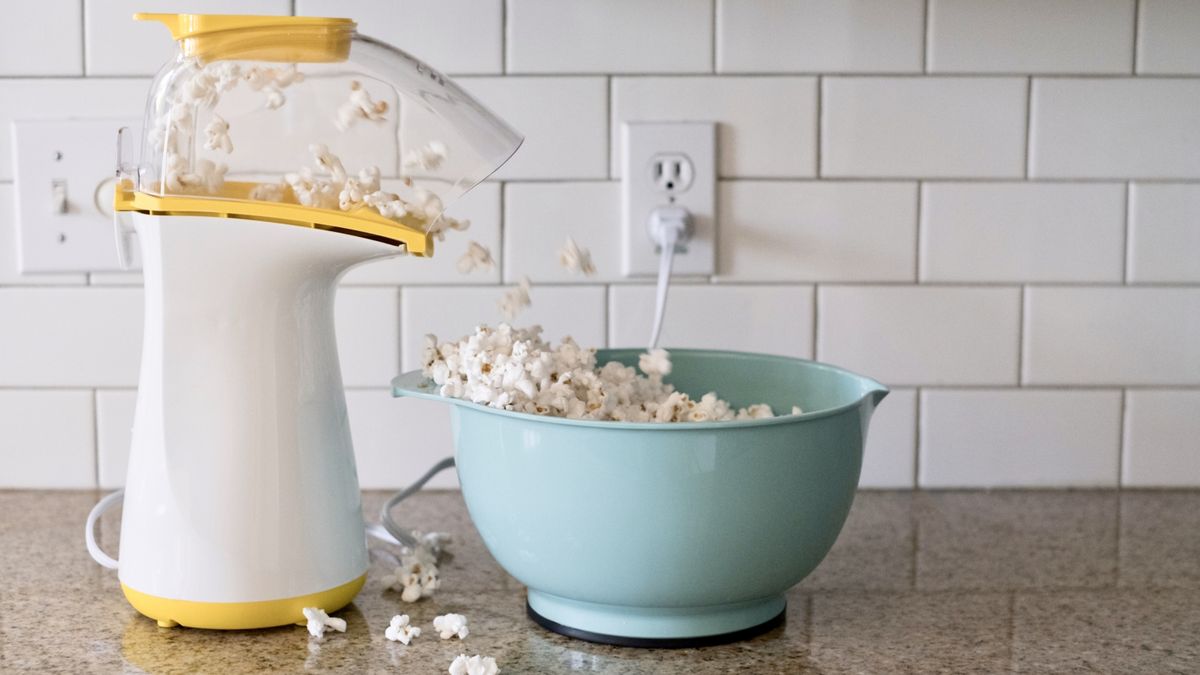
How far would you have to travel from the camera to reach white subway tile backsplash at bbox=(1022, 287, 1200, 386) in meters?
1.11

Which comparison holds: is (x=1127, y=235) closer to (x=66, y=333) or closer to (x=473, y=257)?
(x=473, y=257)

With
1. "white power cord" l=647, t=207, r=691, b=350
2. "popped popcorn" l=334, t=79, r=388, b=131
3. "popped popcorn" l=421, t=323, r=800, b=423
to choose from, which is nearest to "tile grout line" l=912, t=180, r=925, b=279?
"white power cord" l=647, t=207, r=691, b=350

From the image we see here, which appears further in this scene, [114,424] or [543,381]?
[114,424]

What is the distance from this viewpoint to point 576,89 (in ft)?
3.55

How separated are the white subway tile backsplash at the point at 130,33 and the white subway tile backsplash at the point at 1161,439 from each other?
2.79 ft

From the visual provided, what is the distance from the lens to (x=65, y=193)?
1078 mm

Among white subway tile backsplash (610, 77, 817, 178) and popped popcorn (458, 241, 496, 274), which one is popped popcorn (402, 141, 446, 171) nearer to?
popped popcorn (458, 241, 496, 274)

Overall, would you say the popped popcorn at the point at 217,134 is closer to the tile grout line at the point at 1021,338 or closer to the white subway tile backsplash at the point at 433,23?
the white subway tile backsplash at the point at 433,23

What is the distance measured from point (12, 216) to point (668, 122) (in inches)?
23.2

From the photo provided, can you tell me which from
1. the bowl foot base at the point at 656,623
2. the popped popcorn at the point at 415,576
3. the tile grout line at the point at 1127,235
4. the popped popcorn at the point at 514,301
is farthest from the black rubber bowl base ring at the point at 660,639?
the tile grout line at the point at 1127,235

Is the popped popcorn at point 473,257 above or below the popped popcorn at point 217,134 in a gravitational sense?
below

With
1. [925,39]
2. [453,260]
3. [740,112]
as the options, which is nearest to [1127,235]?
[925,39]

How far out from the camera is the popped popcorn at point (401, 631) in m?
0.75

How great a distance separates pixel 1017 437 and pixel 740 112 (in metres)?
0.39
